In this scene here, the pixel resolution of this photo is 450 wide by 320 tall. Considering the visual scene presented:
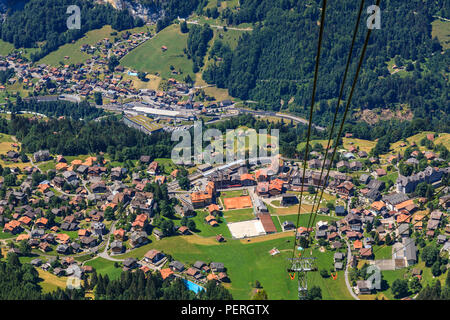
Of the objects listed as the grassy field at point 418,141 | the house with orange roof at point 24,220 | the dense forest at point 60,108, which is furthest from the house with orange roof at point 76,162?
the grassy field at point 418,141

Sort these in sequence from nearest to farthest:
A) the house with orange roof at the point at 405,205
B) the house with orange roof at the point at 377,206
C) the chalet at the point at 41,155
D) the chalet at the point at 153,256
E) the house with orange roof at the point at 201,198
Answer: the chalet at the point at 153,256 < the house with orange roof at the point at 405,205 < the house with orange roof at the point at 377,206 < the house with orange roof at the point at 201,198 < the chalet at the point at 41,155

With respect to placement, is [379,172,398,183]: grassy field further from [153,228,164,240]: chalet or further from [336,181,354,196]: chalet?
[153,228,164,240]: chalet

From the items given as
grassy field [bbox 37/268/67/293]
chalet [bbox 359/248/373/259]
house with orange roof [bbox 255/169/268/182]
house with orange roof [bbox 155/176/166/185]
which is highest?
house with orange roof [bbox 255/169/268/182]

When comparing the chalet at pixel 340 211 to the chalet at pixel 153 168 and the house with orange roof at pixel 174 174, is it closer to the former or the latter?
the house with orange roof at pixel 174 174

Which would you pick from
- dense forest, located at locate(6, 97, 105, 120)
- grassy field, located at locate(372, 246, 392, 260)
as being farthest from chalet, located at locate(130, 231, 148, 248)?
dense forest, located at locate(6, 97, 105, 120)

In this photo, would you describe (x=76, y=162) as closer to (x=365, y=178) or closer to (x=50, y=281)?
(x=50, y=281)
